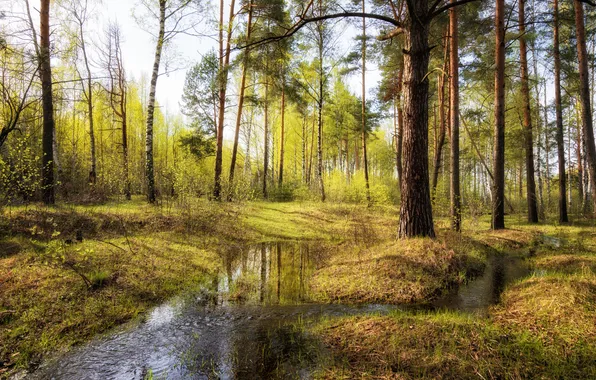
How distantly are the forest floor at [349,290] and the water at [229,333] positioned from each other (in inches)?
11.7

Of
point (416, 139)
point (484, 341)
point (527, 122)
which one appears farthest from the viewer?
point (527, 122)

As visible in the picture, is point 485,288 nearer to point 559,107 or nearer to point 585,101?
point 585,101

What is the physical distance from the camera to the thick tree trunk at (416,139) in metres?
6.30

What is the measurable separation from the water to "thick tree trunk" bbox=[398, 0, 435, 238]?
1.63m

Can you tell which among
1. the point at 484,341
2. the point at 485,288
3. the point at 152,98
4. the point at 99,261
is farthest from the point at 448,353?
the point at 152,98

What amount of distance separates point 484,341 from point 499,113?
35.0 ft

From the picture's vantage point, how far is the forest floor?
292 cm

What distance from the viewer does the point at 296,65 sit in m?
20.0

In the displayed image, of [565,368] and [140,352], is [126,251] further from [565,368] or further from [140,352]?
[565,368]

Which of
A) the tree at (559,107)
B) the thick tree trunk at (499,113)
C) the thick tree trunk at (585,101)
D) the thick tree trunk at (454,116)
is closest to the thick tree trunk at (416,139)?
the thick tree trunk at (454,116)

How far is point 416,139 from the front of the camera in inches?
257

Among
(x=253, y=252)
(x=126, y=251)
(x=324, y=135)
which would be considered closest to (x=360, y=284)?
(x=253, y=252)

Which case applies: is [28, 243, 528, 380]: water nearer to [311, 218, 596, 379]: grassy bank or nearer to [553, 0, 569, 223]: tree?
[311, 218, 596, 379]: grassy bank

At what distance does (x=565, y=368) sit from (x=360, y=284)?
3.08 meters
